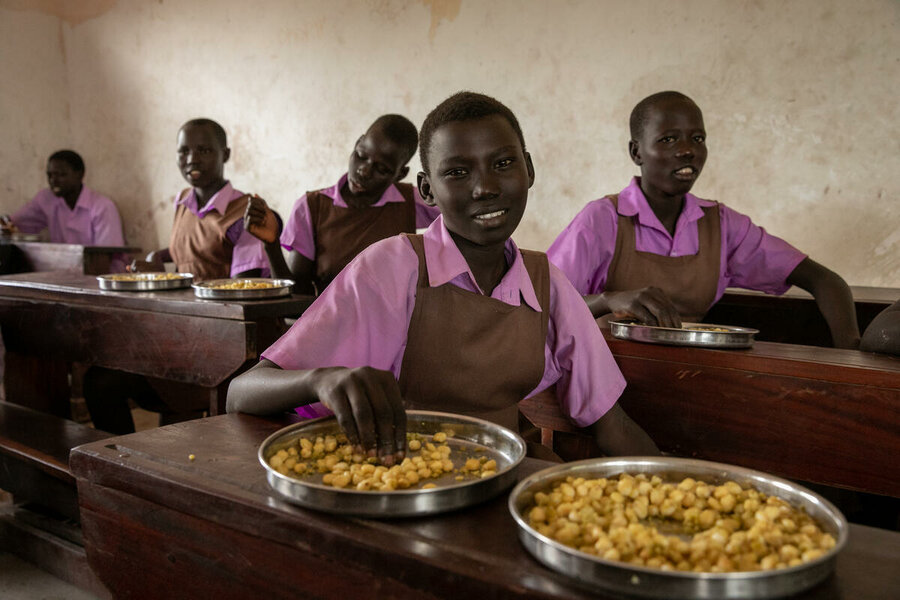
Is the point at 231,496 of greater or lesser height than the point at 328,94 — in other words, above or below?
below

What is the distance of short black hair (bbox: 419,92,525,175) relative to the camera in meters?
1.55

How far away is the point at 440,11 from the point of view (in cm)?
457

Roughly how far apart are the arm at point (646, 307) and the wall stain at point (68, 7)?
586cm

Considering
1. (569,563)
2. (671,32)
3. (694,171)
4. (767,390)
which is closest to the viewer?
(569,563)

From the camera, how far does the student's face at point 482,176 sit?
4.99ft

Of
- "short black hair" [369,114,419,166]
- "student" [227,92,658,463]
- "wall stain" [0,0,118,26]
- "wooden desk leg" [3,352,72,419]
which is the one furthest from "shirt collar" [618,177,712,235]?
"wall stain" [0,0,118,26]

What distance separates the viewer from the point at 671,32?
12.4ft

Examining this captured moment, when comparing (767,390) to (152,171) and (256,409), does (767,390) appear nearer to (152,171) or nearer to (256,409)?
(256,409)

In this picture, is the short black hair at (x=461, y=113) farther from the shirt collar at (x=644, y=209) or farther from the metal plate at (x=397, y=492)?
the shirt collar at (x=644, y=209)

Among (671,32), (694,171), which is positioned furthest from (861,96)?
(694,171)

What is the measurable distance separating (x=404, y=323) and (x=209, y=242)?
2.71 metres

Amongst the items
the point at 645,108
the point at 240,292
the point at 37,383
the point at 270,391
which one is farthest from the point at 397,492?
the point at 37,383

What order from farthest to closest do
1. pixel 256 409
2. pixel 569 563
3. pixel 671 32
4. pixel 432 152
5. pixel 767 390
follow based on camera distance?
pixel 671 32 < pixel 767 390 < pixel 432 152 < pixel 256 409 < pixel 569 563

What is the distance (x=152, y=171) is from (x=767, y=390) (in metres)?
5.71
